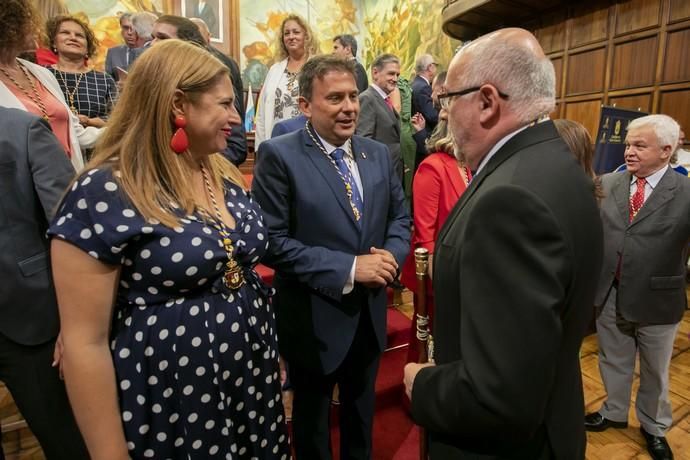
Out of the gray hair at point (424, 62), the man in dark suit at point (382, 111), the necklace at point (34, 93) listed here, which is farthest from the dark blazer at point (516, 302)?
the gray hair at point (424, 62)

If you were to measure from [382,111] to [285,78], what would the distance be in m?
0.94

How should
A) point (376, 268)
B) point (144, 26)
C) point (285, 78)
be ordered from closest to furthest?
1. point (376, 268)
2. point (285, 78)
3. point (144, 26)

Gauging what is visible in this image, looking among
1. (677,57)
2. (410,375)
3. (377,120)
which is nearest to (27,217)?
(410,375)

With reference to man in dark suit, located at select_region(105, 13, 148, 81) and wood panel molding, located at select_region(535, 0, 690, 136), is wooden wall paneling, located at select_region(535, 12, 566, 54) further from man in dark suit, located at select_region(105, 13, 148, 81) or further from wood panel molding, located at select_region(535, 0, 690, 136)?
man in dark suit, located at select_region(105, 13, 148, 81)

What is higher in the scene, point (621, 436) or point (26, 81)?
point (26, 81)

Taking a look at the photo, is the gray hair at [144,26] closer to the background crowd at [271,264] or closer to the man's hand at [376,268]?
the background crowd at [271,264]

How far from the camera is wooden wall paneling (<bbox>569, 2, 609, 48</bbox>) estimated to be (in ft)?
21.1

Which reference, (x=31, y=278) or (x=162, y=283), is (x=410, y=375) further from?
(x=31, y=278)

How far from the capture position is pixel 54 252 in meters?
0.97

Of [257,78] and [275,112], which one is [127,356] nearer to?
[275,112]

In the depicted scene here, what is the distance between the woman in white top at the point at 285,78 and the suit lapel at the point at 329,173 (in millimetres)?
1501

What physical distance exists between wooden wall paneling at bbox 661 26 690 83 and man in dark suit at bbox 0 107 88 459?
683 centimetres

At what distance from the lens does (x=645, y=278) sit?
7.77ft

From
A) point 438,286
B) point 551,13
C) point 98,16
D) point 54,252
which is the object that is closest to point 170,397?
point 54,252
